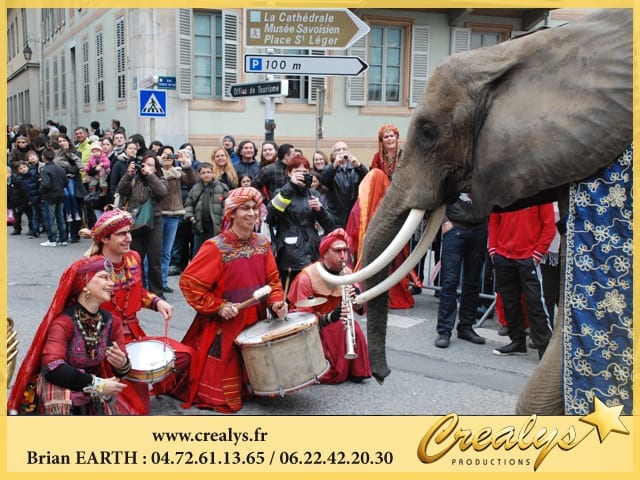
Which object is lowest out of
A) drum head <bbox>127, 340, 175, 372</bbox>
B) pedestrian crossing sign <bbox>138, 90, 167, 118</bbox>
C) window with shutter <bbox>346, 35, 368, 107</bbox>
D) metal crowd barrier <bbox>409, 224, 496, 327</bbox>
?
metal crowd barrier <bbox>409, 224, 496, 327</bbox>

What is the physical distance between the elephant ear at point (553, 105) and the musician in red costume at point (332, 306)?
271 centimetres

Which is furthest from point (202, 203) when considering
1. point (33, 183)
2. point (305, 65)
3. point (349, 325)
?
point (33, 183)

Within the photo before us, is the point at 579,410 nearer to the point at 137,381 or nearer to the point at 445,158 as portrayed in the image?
the point at 445,158

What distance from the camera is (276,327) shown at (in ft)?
15.9

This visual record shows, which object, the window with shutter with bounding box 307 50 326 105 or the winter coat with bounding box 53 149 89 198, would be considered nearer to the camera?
the winter coat with bounding box 53 149 89 198

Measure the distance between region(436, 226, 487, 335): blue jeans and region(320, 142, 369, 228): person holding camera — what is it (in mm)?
2247

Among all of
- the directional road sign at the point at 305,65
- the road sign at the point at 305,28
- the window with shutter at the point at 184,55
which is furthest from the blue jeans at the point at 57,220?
the road sign at the point at 305,28

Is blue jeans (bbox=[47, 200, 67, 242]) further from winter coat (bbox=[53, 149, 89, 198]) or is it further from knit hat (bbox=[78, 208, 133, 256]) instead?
knit hat (bbox=[78, 208, 133, 256])

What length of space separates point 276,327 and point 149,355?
2.87 feet

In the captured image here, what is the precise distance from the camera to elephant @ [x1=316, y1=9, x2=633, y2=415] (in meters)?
2.51

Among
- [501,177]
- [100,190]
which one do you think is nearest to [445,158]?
[501,177]

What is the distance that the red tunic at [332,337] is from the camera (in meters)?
5.49

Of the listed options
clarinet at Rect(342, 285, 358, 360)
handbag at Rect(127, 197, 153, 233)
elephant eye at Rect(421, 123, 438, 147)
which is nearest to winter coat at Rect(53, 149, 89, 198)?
handbag at Rect(127, 197, 153, 233)

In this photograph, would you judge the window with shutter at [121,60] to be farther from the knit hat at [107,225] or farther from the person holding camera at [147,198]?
the knit hat at [107,225]
